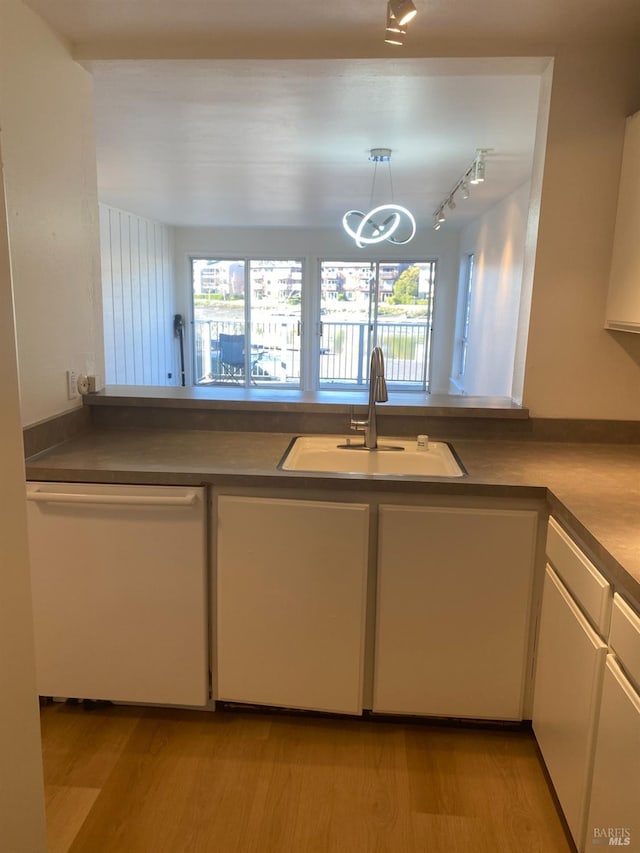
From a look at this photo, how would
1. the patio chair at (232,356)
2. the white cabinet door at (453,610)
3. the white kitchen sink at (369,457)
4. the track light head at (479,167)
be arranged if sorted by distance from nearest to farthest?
the white cabinet door at (453,610) < the white kitchen sink at (369,457) < the track light head at (479,167) < the patio chair at (232,356)

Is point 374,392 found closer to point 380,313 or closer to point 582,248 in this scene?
point 582,248

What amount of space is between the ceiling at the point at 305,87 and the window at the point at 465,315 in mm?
2320

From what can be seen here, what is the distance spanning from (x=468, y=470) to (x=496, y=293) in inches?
133

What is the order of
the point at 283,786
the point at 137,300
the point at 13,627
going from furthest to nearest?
the point at 137,300 < the point at 283,786 < the point at 13,627

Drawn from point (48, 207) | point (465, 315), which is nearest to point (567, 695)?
point (48, 207)

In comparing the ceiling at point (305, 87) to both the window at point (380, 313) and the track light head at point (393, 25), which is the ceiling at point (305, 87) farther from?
the window at point (380, 313)

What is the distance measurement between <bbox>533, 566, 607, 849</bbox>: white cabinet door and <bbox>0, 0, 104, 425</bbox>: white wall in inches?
67.5

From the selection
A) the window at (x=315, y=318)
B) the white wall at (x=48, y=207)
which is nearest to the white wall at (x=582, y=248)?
the white wall at (x=48, y=207)

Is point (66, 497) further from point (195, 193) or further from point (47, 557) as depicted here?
point (195, 193)

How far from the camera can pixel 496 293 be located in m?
4.88

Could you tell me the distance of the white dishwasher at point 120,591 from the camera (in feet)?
5.99

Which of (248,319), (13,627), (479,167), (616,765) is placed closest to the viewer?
(13,627)

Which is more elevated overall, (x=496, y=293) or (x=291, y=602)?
(x=496, y=293)

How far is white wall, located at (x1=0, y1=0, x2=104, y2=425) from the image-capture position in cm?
181
